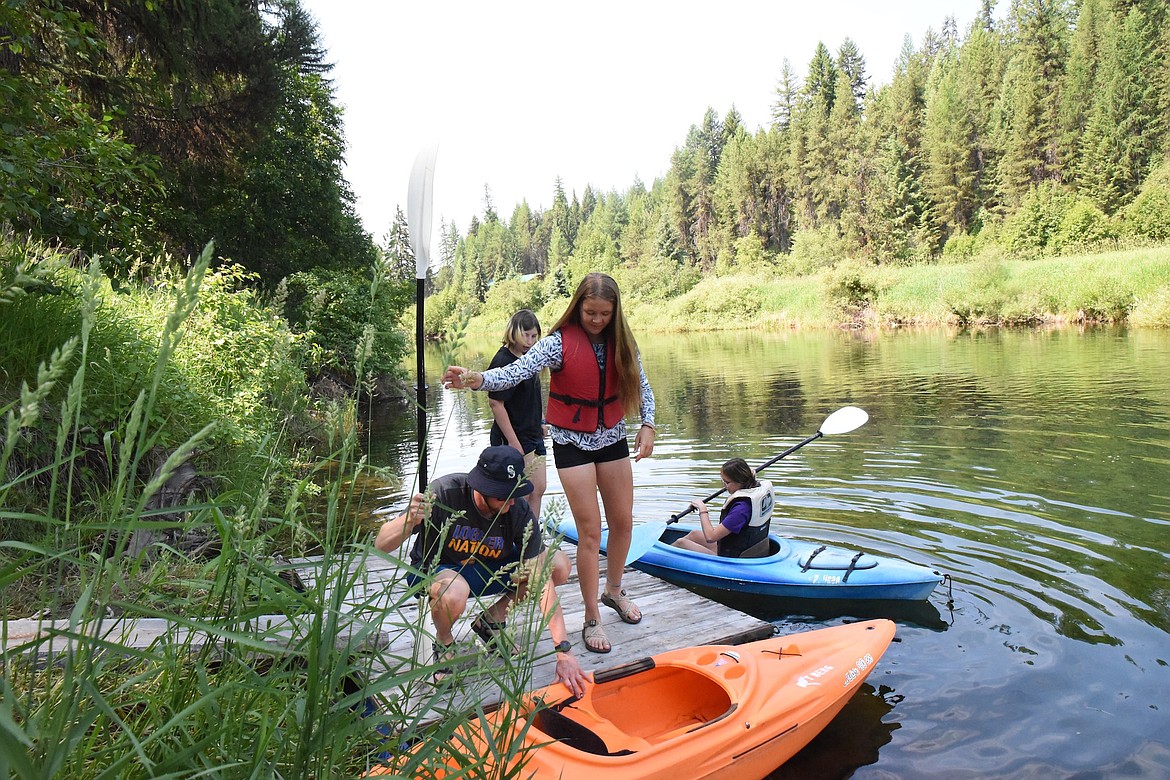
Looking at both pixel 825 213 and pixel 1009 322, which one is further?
pixel 825 213

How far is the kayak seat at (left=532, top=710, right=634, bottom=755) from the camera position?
9.40 ft

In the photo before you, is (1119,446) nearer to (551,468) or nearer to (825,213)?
(551,468)

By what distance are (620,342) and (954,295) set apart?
2939 cm

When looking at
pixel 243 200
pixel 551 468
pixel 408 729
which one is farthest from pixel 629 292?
pixel 408 729

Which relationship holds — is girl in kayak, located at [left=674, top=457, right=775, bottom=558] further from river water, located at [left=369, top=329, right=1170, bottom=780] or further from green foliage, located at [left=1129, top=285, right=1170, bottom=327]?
green foliage, located at [left=1129, top=285, right=1170, bottom=327]

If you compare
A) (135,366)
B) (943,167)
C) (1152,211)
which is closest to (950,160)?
(943,167)

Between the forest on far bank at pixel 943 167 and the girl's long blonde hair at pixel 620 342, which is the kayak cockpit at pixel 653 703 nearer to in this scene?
the girl's long blonde hair at pixel 620 342

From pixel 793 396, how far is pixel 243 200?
1263 cm

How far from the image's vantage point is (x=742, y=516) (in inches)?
213

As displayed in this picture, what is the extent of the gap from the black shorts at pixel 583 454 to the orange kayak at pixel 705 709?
1.01m

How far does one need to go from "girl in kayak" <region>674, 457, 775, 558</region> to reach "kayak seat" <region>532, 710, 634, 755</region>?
2.72 m

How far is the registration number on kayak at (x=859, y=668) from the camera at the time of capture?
3566mm

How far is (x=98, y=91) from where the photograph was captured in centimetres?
716

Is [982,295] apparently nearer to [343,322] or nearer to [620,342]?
[343,322]
